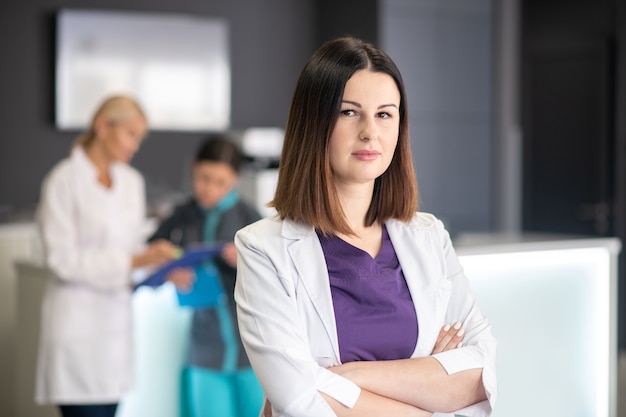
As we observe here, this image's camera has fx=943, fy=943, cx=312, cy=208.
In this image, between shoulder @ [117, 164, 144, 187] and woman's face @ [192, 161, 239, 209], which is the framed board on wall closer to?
shoulder @ [117, 164, 144, 187]

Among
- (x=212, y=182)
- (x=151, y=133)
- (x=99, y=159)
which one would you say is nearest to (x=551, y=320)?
(x=212, y=182)

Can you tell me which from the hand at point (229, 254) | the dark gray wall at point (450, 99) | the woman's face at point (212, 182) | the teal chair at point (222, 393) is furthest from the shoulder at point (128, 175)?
the dark gray wall at point (450, 99)

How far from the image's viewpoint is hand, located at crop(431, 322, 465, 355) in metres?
1.81

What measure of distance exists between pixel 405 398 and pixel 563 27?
551 cm

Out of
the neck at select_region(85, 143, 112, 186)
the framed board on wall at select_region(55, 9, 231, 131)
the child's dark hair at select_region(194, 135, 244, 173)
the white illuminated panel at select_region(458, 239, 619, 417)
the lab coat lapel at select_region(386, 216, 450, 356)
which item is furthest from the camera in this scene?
the framed board on wall at select_region(55, 9, 231, 131)

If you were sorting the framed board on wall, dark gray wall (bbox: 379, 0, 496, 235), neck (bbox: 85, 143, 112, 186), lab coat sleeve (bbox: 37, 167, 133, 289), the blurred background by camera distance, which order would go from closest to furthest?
lab coat sleeve (bbox: 37, 167, 133, 289), neck (bbox: 85, 143, 112, 186), the blurred background, dark gray wall (bbox: 379, 0, 496, 235), the framed board on wall

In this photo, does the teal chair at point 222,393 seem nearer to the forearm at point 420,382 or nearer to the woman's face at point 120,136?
the woman's face at point 120,136

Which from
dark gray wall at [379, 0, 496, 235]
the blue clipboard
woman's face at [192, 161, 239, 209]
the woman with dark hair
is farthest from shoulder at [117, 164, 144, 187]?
dark gray wall at [379, 0, 496, 235]

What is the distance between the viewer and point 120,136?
11.4ft

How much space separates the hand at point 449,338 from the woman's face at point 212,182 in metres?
1.87

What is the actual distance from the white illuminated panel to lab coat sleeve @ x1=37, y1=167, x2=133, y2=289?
123cm

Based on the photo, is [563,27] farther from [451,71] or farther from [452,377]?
[452,377]

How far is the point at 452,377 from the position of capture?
1.77 metres

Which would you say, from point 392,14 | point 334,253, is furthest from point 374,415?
point 392,14
